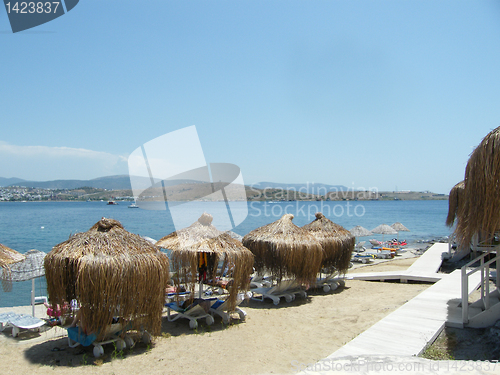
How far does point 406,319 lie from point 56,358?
6.94 meters

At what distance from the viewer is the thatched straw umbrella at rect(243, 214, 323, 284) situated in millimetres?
10383

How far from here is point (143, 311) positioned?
21.5 ft

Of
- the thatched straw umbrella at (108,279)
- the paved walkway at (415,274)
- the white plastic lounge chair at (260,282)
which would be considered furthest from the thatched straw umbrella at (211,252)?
the paved walkway at (415,274)

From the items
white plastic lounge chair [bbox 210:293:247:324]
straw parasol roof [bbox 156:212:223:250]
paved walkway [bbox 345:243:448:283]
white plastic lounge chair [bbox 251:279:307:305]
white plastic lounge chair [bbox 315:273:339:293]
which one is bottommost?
paved walkway [bbox 345:243:448:283]

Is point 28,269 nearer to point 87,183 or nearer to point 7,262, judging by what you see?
point 7,262

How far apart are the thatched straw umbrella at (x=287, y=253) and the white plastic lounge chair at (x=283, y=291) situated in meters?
0.31

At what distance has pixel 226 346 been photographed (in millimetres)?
6988

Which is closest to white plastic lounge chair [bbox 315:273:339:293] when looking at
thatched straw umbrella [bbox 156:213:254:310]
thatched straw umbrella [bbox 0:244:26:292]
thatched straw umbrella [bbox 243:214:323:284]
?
thatched straw umbrella [bbox 243:214:323:284]

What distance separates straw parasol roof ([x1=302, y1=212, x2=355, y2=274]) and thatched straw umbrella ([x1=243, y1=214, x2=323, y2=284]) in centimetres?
131

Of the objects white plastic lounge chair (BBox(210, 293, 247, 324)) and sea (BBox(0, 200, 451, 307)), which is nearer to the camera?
white plastic lounge chair (BBox(210, 293, 247, 324))

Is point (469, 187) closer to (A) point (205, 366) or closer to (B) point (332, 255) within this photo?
(A) point (205, 366)

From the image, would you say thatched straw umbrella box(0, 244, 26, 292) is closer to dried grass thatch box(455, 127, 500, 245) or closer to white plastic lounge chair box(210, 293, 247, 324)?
white plastic lounge chair box(210, 293, 247, 324)

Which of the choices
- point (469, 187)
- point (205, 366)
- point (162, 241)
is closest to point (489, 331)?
point (469, 187)

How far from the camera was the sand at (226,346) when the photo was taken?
595 centimetres
